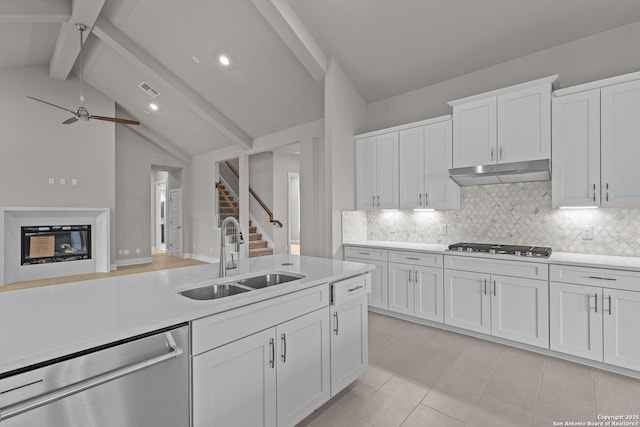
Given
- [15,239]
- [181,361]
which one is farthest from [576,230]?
[15,239]

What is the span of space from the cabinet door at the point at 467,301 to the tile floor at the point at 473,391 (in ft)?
0.83

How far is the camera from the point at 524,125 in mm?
3195

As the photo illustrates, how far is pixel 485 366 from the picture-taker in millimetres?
2734

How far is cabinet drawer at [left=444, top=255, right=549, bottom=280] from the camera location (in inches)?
115

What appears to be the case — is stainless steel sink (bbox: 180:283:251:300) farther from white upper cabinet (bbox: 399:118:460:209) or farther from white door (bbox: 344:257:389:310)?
white upper cabinet (bbox: 399:118:460:209)

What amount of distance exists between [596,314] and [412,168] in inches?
92.6

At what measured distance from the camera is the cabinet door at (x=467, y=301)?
→ 3.24 metres

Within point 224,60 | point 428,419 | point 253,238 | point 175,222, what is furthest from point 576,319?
point 175,222

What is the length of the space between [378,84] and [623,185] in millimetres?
3021

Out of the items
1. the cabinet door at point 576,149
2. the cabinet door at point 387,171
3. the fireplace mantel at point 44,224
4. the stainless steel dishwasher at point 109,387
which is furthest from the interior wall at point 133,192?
the cabinet door at point 576,149

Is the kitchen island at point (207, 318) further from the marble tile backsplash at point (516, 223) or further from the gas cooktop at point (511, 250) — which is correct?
the marble tile backsplash at point (516, 223)

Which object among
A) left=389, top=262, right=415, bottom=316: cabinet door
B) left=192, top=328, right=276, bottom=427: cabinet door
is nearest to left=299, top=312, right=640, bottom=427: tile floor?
left=192, top=328, right=276, bottom=427: cabinet door

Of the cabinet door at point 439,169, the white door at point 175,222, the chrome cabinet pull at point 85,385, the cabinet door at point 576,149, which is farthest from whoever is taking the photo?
the white door at point 175,222

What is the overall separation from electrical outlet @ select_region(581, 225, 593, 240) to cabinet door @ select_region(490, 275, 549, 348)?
80cm
